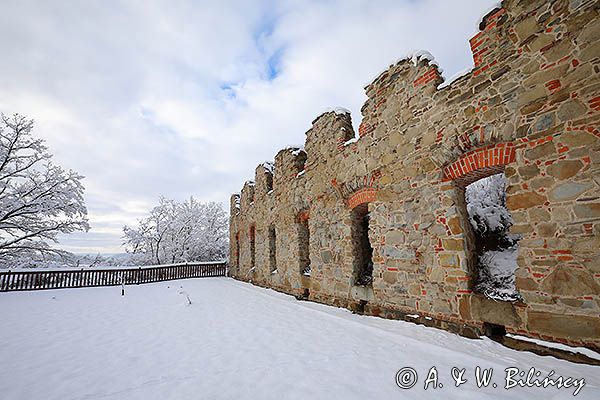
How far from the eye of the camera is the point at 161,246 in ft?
81.3

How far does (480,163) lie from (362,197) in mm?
2562

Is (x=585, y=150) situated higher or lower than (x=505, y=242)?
higher

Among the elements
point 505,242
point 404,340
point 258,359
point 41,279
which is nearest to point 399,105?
point 505,242

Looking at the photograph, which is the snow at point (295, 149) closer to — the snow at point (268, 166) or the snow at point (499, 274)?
the snow at point (268, 166)

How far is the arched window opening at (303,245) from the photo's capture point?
29.0 ft

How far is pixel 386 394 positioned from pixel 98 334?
16.7 ft

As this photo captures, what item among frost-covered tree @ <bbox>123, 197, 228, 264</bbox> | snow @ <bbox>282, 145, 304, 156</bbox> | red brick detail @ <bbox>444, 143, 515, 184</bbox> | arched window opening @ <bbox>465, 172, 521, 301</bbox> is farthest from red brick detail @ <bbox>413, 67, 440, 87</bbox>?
frost-covered tree @ <bbox>123, 197, 228, 264</bbox>

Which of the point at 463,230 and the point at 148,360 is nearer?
the point at 148,360

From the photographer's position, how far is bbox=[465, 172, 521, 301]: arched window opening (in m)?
4.02

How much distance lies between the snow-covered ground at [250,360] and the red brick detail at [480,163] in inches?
95.2

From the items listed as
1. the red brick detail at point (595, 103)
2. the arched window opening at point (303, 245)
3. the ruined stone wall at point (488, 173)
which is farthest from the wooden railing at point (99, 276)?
the red brick detail at point (595, 103)

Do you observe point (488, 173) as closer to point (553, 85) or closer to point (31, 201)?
point (553, 85)

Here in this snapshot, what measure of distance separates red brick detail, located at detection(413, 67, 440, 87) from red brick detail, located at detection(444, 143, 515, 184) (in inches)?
62.1

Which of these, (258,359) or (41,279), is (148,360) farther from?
(41,279)
